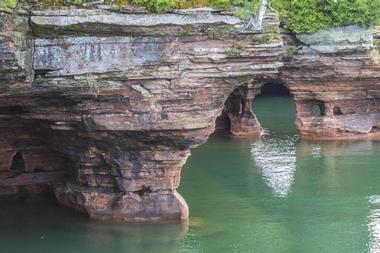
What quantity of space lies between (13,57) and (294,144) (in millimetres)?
13250

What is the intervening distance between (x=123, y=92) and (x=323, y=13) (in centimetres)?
949

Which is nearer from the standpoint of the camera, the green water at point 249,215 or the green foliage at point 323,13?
the green water at point 249,215

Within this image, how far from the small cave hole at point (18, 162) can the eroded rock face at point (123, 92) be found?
599 millimetres

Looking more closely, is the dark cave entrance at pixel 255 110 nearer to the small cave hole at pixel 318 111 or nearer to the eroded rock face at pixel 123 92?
the small cave hole at pixel 318 111

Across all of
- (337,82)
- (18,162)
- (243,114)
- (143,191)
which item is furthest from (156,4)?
(243,114)

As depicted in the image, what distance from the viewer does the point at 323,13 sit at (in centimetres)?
1955

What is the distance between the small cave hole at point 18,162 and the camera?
15.9m

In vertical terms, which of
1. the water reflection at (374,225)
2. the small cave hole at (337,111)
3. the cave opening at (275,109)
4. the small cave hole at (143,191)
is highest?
the small cave hole at (337,111)

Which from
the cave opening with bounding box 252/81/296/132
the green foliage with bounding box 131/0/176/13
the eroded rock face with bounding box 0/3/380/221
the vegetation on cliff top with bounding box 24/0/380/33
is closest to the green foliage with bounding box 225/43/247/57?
the eroded rock face with bounding box 0/3/380/221

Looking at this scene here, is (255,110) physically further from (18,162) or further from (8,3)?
(8,3)

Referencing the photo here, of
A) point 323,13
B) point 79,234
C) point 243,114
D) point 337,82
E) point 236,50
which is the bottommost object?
point 79,234

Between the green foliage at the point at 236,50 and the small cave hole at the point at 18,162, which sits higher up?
the green foliage at the point at 236,50

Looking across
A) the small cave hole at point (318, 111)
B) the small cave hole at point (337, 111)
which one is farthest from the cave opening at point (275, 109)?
the small cave hole at point (337, 111)

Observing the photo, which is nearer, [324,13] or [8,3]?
[8,3]
